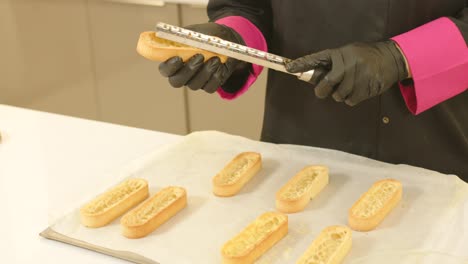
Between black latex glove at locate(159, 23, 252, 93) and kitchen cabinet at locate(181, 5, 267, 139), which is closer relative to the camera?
black latex glove at locate(159, 23, 252, 93)

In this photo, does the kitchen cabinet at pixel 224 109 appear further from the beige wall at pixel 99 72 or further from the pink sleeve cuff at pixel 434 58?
the pink sleeve cuff at pixel 434 58

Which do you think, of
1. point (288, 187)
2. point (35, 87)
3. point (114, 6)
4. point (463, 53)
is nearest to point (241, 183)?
point (288, 187)

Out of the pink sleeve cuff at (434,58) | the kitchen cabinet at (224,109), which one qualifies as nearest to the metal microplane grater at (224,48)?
the pink sleeve cuff at (434,58)

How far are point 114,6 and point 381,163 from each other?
4.77 ft

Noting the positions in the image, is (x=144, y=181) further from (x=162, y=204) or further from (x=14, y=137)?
(x=14, y=137)

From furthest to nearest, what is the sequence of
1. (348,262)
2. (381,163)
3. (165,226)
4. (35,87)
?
(35,87)
(381,163)
(165,226)
(348,262)

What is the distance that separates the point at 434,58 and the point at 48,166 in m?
0.70

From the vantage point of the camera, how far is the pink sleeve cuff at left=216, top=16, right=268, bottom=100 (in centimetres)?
127

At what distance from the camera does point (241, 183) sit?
3.69 ft

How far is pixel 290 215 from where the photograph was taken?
1048 mm

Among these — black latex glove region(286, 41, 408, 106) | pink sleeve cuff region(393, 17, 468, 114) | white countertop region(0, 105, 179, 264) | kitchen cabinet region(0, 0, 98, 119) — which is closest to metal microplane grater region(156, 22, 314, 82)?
black latex glove region(286, 41, 408, 106)

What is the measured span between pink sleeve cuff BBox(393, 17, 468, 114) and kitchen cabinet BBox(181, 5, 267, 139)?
3.67 ft

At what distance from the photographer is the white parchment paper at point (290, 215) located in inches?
37.7

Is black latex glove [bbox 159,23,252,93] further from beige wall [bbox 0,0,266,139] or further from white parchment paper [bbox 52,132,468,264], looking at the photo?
beige wall [bbox 0,0,266,139]
